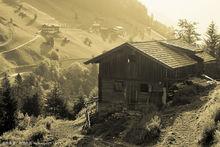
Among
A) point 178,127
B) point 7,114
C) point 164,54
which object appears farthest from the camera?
point 7,114

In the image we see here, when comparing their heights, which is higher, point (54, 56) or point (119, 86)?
point (54, 56)

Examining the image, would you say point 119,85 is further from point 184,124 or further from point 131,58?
point 184,124

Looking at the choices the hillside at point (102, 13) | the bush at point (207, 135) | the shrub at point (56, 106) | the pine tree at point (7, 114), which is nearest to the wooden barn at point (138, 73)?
the bush at point (207, 135)

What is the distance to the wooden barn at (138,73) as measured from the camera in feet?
107

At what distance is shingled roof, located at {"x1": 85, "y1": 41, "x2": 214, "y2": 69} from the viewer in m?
32.7

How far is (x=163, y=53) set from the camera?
34531 millimetres

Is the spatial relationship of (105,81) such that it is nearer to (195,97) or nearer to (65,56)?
(195,97)

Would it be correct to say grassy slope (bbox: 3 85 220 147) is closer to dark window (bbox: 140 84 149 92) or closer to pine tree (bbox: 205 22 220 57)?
dark window (bbox: 140 84 149 92)

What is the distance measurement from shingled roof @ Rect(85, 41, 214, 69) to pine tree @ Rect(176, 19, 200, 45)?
33483mm

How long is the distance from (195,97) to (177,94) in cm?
149

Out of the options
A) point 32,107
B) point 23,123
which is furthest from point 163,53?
point 32,107

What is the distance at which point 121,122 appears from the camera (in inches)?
1203

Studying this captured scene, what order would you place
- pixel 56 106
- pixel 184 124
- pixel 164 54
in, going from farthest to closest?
pixel 56 106
pixel 164 54
pixel 184 124

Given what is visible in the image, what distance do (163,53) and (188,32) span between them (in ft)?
129
